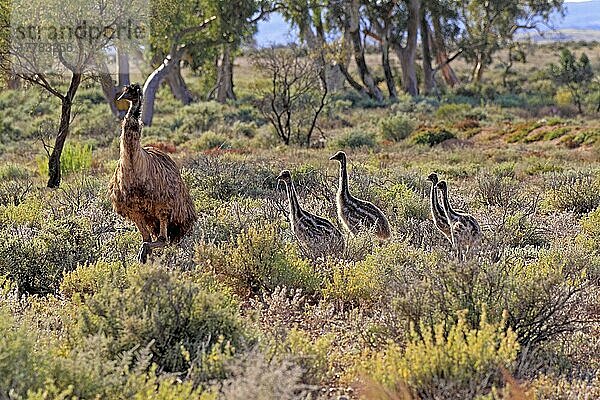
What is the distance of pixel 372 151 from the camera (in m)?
19.6

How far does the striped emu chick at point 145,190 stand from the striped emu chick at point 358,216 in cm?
184

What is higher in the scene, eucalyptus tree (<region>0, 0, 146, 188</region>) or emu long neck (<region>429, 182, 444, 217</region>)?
eucalyptus tree (<region>0, 0, 146, 188</region>)

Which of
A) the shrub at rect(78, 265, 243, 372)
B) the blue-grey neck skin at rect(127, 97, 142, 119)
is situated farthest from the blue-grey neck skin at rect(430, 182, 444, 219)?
the shrub at rect(78, 265, 243, 372)

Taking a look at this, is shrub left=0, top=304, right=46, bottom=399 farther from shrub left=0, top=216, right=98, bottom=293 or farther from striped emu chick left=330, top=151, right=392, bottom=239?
striped emu chick left=330, top=151, right=392, bottom=239

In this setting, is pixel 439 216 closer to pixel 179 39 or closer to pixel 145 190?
pixel 145 190

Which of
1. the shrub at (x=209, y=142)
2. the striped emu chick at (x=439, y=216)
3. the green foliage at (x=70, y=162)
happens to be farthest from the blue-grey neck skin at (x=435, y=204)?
the shrub at (x=209, y=142)

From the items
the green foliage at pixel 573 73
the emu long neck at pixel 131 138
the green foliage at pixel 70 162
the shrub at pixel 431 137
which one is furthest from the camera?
the green foliage at pixel 573 73

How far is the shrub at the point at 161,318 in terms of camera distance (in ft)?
14.6

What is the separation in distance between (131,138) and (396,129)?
16745 mm

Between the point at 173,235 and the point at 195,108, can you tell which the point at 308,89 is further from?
the point at 173,235

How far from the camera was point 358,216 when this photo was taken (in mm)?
8242

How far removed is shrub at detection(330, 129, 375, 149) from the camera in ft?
67.9

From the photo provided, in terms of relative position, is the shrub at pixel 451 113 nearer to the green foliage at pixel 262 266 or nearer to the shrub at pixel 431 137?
the shrub at pixel 431 137

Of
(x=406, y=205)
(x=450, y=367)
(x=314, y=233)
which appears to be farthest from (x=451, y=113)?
(x=450, y=367)
